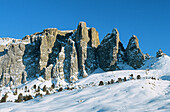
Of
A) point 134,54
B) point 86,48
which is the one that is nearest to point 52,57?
point 86,48

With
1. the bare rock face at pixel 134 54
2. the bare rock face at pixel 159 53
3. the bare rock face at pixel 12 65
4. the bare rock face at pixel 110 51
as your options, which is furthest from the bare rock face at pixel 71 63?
the bare rock face at pixel 159 53

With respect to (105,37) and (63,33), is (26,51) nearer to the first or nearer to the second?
(63,33)

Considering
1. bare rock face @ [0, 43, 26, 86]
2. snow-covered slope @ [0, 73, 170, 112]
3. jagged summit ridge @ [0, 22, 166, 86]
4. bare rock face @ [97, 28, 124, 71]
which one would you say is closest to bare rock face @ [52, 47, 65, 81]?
jagged summit ridge @ [0, 22, 166, 86]

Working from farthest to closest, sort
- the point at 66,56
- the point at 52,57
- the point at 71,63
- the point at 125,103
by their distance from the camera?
the point at 52,57, the point at 66,56, the point at 71,63, the point at 125,103

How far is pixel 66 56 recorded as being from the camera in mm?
81812

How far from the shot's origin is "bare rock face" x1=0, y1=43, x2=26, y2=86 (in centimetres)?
8512

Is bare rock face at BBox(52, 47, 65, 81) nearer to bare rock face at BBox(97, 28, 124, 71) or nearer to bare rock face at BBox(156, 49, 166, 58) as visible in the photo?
bare rock face at BBox(97, 28, 124, 71)

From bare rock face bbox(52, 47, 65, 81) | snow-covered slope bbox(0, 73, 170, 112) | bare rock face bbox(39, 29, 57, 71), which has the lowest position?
snow-covered slope bbox(0, 73, 170, 112)

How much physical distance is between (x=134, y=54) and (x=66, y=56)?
3207cm

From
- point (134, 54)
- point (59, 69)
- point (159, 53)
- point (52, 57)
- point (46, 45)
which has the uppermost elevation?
point (46, 45)

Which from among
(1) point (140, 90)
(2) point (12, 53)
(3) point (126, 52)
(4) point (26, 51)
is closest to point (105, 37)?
(3) point (126, 52)

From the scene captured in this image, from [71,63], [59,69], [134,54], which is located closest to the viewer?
[134,54]

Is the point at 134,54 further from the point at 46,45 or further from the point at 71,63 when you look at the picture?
the point at 46,45

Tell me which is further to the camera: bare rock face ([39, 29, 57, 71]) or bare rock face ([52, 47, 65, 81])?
bare rock face ([39, 29, 57, 71])
